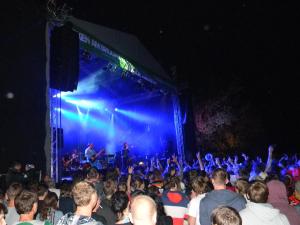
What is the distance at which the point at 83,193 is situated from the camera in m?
2.25

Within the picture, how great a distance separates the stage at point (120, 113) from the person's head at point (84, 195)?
28.7ft

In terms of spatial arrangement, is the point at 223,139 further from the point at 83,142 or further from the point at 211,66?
the point at 83,142

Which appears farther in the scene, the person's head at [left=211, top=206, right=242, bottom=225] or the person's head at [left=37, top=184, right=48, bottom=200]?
the person's head at [left=37, top=184, right=48, bottom=200]

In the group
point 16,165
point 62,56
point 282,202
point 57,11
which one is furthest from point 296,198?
point 57,11

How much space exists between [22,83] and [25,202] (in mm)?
5674

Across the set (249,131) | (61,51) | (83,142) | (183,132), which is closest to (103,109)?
(83,142)

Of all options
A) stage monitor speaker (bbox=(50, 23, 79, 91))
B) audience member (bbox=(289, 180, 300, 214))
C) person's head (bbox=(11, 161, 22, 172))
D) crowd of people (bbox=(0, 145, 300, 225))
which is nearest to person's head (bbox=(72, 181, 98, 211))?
crowd of people (bbox=(0, 145, 300, 225))

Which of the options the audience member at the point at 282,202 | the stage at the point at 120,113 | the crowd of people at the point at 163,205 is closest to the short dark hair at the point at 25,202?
the crowd of people at the point at 163,205

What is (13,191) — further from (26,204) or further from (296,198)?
(296,198)

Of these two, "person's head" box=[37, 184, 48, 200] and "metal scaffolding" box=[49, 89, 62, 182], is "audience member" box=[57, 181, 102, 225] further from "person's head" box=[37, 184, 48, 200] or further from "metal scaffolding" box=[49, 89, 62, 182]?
"metal scaffolding" box=[49, 89, 62, 182]

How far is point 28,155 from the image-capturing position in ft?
24.1

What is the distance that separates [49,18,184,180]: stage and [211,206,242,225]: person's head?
923cm

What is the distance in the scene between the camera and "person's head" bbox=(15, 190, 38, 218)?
256cm

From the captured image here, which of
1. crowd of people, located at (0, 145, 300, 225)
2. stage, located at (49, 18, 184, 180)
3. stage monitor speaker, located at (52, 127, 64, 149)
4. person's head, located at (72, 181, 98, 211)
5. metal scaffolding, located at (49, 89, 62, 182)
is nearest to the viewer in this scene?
crowd of people, located at (0, 145, 300, 225)
